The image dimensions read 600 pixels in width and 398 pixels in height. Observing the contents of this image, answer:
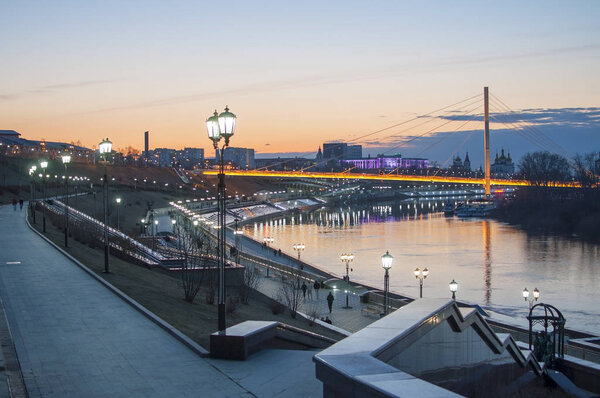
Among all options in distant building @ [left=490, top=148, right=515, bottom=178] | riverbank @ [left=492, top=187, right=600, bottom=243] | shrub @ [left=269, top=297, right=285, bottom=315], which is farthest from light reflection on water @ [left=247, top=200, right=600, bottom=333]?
distant building @ [left=490, top=148, right=515, bottom=178]

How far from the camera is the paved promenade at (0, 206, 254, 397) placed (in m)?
4.60

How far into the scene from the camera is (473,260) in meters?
26.4

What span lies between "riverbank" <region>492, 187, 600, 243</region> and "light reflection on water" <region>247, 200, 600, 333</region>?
2.29 meters

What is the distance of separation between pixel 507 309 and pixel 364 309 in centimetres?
464

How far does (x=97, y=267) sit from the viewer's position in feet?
35.8

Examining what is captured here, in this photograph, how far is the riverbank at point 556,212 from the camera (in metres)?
39.0

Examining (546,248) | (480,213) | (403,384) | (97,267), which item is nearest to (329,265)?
(546,248)

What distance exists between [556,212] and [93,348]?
143 ft

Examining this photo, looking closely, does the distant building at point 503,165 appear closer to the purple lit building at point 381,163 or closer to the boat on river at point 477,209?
the purple lit building at point 381,163

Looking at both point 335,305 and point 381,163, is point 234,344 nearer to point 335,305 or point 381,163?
point 335,305

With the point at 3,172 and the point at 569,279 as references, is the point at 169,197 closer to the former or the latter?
the point at 3,172

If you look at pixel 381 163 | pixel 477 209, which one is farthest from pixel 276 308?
pixel 381 163

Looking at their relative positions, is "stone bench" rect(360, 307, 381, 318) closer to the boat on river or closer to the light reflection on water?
the light reflection on water

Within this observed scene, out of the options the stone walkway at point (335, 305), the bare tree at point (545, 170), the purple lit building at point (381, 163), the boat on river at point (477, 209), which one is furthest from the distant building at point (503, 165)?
the stone walkway at point (335, 305)
